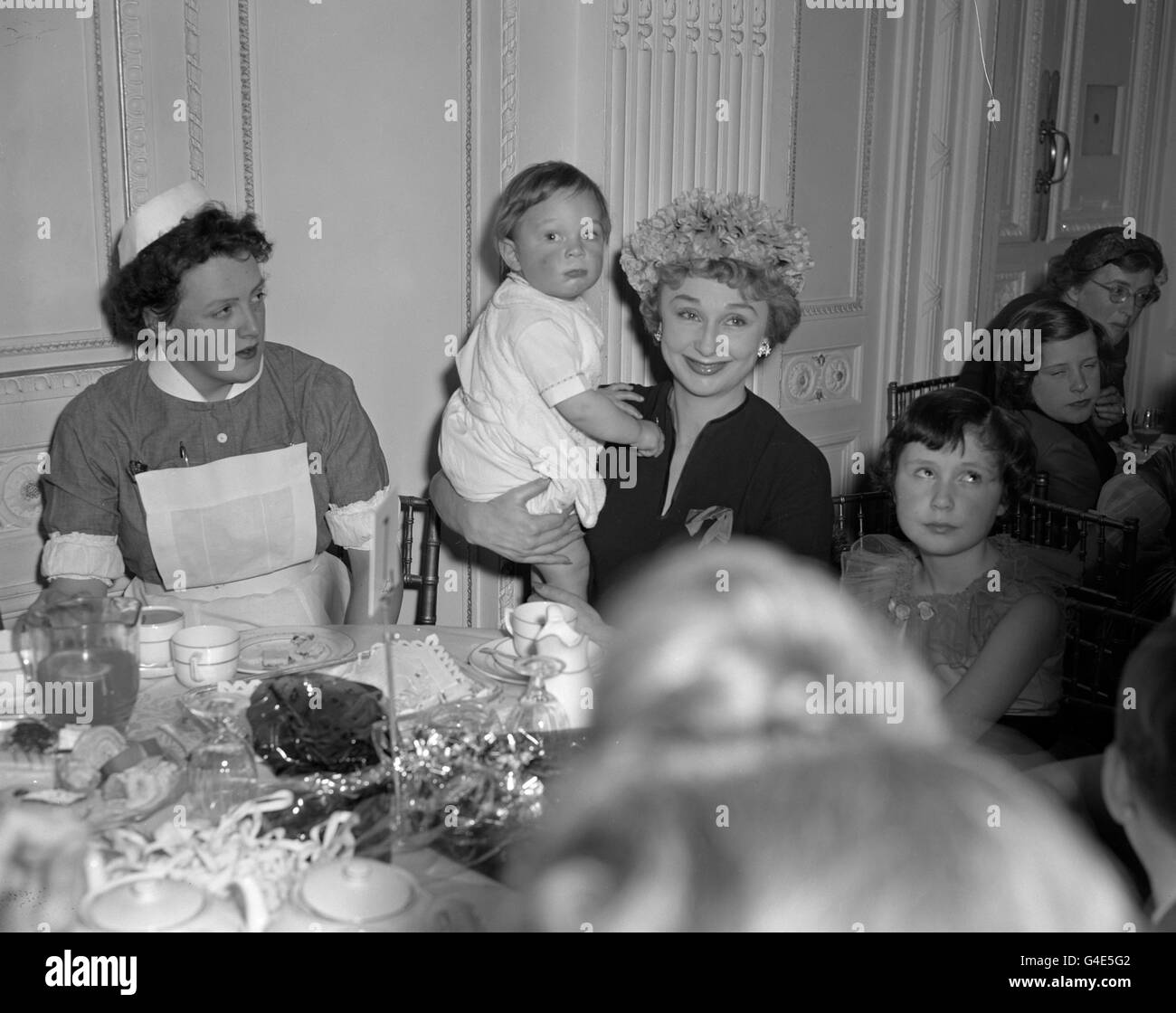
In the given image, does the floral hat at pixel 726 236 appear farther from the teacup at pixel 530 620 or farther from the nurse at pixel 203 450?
the teacup at pixel 530 620

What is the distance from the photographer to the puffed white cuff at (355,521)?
2.65 metres

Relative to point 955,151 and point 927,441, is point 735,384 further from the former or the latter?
point 955,151

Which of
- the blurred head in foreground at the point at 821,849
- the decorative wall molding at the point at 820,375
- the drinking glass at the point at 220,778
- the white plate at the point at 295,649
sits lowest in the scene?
the white plate at the point at 295,649

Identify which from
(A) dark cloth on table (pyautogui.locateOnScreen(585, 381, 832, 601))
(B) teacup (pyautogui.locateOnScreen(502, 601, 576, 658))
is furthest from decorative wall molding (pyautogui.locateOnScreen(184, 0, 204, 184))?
(B) teacup (pyautogui.locateOnScreen(502, 601, 576, 658))

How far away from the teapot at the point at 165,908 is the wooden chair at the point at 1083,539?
→ 6.36 feet

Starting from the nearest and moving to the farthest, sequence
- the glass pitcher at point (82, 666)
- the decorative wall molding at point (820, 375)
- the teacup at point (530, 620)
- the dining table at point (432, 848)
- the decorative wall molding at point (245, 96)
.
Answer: the dining table at point (432, 848)
the glass pitcher at point (82, 666)
the teacup at point (530, 620)
the decorative wall molding at point (245, 96)
the decorative wall molding at point (820, 375)

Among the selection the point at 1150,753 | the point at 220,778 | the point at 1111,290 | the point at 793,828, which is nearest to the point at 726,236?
the point at 220,778

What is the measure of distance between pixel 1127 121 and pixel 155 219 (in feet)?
16.8

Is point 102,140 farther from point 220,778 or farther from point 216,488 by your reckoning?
point 220,778

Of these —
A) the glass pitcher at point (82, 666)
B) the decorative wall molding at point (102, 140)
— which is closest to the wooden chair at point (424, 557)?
the decorative wall molding at point (102, 140)

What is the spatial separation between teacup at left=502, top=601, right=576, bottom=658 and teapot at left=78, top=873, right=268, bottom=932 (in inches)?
27.8

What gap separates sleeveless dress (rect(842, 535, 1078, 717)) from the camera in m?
2.33
